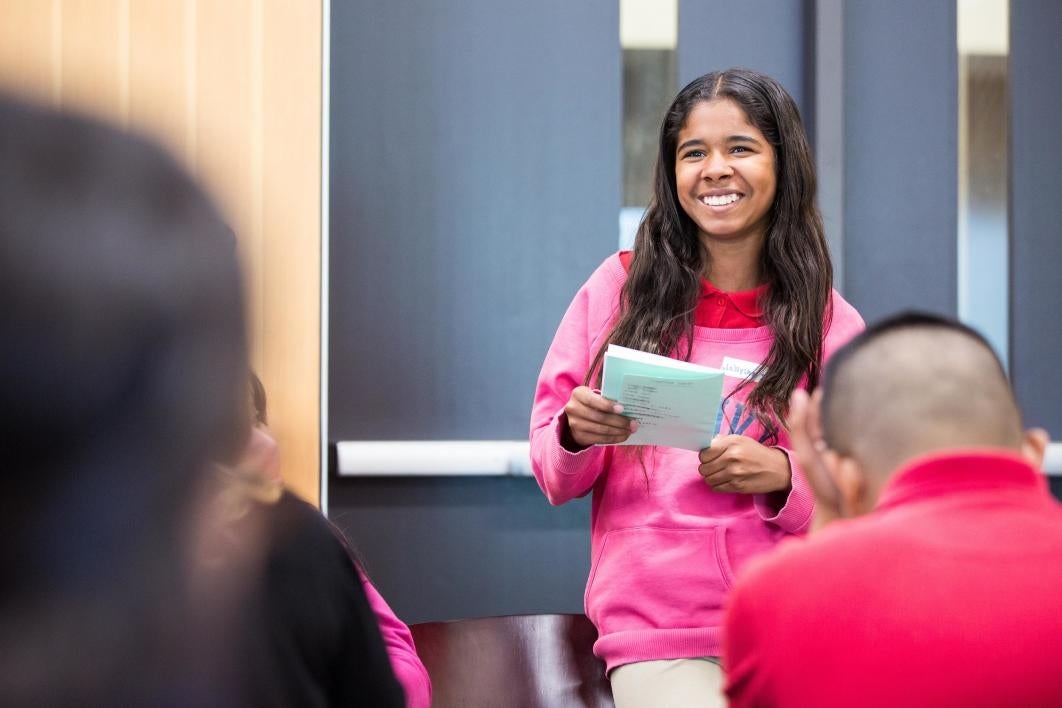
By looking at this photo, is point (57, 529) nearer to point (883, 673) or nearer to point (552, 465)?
point (883, 673)

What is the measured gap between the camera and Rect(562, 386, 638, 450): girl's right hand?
1.77 m

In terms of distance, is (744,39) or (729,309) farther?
(744,39)

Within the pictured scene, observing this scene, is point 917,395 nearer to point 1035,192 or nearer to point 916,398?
point 916,398

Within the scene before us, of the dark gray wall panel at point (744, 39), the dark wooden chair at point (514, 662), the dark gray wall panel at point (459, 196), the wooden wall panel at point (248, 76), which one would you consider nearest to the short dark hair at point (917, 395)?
the dark wooden chair at point (514, 662)

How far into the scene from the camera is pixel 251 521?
0.75 metres

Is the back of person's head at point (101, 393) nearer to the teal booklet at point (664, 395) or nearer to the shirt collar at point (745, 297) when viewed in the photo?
the teal booklet at point (664, 395)

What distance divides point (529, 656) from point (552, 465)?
18.3 inches

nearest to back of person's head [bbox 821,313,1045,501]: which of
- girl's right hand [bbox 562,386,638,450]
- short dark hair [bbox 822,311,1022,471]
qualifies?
A: short dark hair [bbox 822,311,1022,471]

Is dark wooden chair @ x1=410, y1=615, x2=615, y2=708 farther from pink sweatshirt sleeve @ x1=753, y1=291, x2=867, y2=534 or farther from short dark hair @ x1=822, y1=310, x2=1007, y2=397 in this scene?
short dark hair @ x1=822, y1=310, x2=1007, y2=397

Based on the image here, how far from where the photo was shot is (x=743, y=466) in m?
1.81

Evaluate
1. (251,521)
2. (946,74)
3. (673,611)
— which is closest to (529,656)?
(673,611)

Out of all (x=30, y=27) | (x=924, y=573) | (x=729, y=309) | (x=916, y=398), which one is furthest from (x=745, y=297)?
(x=30, y=27)

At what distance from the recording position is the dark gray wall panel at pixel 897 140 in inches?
118

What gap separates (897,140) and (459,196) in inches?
48.0
